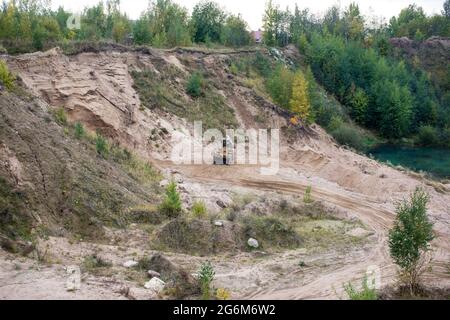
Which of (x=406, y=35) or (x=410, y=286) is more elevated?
(x=406, y=35)

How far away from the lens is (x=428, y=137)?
199 feet

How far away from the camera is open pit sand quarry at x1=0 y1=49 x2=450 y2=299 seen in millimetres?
15609

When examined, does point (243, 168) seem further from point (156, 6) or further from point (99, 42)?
point (156, 6)

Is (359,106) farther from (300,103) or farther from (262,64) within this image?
(300,103)

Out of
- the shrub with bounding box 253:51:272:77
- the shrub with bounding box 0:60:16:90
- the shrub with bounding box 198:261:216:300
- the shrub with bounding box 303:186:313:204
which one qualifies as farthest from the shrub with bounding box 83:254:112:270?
the shrub with bounding box 253:51:272:77

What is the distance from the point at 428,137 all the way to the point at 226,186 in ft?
130

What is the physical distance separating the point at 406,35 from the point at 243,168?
2785 inches

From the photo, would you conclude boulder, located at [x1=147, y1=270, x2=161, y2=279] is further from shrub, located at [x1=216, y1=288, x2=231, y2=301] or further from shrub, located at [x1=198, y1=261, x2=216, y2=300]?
shrub, located at [x1=216, y1=288, x2=231, y2=301]

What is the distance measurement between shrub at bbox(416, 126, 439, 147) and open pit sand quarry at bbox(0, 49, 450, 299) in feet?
68.8

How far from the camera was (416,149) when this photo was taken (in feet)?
192

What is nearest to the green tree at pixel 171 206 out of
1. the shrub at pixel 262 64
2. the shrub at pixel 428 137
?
the shrub at pixel 262 64

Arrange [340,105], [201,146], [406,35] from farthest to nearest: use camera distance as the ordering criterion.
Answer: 1. [406,35]
2. [340,105]
3. [201,146]

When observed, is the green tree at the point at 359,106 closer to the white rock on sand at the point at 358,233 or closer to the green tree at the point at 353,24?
the green tree at the point at 353,24
